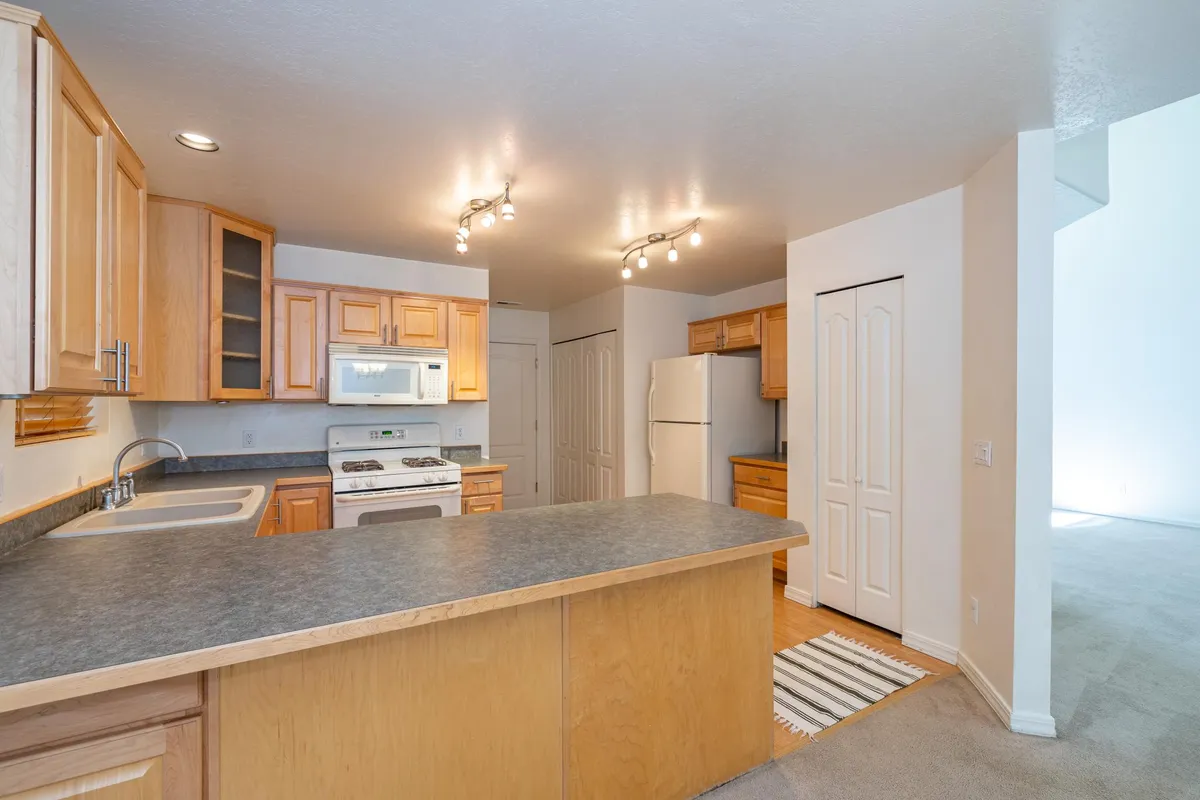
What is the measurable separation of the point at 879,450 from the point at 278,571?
2.92 metres

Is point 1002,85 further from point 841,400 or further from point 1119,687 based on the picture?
point 1119,687

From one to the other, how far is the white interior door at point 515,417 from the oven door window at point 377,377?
2.16 metres

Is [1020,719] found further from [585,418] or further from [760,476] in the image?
[585,418]

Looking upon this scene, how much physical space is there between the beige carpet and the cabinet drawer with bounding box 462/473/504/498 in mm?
2284

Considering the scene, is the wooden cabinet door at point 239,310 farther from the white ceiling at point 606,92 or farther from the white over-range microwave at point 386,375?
the white over-range microwave at point 386,375

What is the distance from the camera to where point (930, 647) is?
270 centimetres

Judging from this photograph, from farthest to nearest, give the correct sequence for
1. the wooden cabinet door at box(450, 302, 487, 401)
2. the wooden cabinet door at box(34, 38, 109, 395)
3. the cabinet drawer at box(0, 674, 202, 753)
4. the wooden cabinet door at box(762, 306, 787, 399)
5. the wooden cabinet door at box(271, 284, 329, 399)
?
1. the wooden cabinet door at box(762, 306, 787, 399)
2. the wooden cabinet door at box(450, 302, 487, 401)
3. the wooden cabinet door at box(271, 284, 329, 399)
4. the wooden cabinet door at box(34, 38, 109, 395)
5. the cabinet drawer at box(0, 674, 202, 753)

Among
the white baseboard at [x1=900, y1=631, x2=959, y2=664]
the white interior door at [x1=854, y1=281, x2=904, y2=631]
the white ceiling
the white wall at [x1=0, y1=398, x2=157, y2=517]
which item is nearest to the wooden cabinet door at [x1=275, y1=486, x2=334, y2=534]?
the white wall at [x1=0, y1=398, x2=157, y2=517]

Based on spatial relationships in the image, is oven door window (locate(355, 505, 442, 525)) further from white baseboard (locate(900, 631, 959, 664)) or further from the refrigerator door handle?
white baseboard (locate(900, 631, 959, 664))

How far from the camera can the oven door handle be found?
307cm

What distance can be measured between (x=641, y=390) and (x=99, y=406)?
354 cm

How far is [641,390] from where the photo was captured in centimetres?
473

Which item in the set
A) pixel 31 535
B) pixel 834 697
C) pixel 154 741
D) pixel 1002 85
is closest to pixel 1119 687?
pixel 834 697

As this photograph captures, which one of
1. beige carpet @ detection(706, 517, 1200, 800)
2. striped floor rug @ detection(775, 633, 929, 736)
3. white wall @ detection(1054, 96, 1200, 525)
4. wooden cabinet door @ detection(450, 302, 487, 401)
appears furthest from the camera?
white wall @ detection(1054, 96, 1200, 525)
